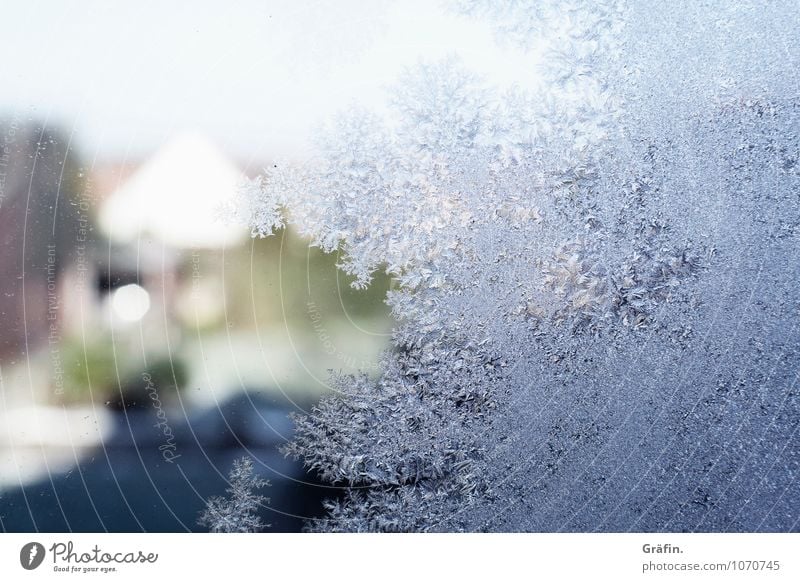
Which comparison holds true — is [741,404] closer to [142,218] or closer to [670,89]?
[670,89]

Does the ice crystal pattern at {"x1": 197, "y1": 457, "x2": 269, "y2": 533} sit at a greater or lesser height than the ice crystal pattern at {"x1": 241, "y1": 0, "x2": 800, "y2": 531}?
lesser

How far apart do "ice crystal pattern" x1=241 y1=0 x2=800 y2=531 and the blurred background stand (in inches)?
1.9

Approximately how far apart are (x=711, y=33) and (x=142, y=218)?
744 millimetres

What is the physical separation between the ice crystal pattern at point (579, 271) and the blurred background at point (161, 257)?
0.16ft

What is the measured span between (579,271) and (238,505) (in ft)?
1.72

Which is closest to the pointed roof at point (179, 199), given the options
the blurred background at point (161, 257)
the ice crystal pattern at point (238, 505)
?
the blurred background at point (161, 257)

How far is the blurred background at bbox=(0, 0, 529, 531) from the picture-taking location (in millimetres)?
624

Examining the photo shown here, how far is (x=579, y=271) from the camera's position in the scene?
0.61m

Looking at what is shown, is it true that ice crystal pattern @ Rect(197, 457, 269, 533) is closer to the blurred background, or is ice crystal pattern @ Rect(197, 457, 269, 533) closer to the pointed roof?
the blurred background

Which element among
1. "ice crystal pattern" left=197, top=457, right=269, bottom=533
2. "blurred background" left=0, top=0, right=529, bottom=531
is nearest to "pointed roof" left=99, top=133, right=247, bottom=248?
"blurred background" left=0, top=0, right=529, bottom=531

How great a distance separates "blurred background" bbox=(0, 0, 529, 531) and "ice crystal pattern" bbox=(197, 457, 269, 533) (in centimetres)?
2

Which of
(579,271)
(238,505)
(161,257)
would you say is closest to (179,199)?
(161,257)

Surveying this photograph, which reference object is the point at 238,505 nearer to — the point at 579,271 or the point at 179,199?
the point at 179,199

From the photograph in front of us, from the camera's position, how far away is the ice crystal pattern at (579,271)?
60 cm
